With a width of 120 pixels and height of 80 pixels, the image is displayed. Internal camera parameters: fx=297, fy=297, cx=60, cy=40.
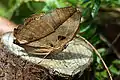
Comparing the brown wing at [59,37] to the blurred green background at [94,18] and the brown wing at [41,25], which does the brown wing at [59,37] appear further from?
the blurred green background at [94,18]

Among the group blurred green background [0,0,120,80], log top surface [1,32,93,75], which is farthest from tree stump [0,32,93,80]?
blurred green background [0,0,120,80]

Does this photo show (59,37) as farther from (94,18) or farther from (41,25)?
(94,18)

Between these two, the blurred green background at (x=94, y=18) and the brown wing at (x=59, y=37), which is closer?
the brown wing at (x=59, y=37)

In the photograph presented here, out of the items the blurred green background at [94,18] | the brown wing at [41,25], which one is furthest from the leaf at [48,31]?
the blurred green background at [94,18]

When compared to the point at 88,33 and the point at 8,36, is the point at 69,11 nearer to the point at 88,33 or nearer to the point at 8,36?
the point at 8,36

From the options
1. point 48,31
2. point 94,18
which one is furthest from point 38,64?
point 94,18

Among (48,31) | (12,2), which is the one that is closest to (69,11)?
(48,31)

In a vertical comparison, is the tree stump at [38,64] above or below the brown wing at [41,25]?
below
